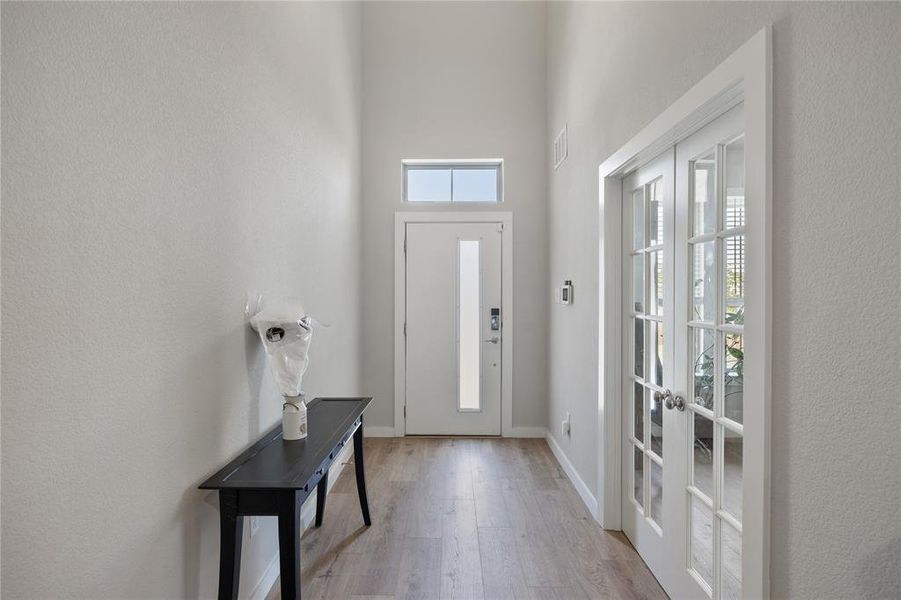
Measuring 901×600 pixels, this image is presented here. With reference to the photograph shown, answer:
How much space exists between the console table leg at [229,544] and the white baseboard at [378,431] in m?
2.66

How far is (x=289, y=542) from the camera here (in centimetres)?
138

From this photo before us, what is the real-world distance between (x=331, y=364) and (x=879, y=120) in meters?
2.77

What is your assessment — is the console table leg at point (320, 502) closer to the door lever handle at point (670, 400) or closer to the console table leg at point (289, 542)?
the console table leg at point (289, 542)

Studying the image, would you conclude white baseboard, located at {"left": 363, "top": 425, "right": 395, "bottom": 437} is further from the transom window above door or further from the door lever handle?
the door lever handle

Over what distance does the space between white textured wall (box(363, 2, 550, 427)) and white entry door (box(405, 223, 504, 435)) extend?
0.62 feet

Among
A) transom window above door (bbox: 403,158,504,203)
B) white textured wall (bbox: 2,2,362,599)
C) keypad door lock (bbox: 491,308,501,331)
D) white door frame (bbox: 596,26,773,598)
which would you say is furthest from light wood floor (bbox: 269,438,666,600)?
transom window above door (bbox: 403,158,504,203)

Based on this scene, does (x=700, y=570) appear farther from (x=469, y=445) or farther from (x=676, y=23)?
(x=469, y=445)

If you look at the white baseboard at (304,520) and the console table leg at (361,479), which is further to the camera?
the console table leg at (361,479)

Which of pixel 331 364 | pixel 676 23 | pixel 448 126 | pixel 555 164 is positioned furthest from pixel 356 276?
pixel 676 23

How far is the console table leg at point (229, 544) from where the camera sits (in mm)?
Result: 1320

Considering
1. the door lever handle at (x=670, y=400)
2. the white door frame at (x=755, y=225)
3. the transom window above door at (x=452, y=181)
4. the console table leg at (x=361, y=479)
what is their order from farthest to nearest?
the transom window above door at (x=452, y=181) → the console table leg at (x=361, y=479) → the door lever handle at (x=670, y=400) → the white door frame at (x=755, y=225)

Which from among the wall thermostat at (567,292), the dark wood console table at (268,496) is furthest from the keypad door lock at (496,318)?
the dark wood console table at (268,496)

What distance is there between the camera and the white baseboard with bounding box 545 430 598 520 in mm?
2571

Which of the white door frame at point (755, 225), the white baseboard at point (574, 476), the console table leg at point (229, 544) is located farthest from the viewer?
the white baseboard at point (574, 476)
